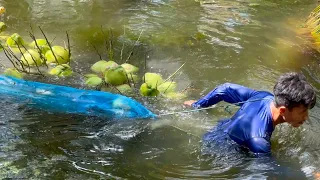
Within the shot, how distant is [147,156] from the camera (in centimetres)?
356

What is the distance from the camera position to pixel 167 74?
5254mm

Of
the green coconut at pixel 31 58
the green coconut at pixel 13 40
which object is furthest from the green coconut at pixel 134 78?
the green coconut at pixel 13 40

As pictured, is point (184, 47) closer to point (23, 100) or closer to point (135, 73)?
point (135, 73)

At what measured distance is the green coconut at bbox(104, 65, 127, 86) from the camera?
4.60 metres

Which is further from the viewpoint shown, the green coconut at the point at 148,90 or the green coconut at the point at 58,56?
the green coconut at the point at 58,56

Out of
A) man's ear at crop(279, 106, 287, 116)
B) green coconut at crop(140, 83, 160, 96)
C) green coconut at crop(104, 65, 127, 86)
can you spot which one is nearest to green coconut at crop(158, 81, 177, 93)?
green coconut at crop(140, 83, 160, 96)

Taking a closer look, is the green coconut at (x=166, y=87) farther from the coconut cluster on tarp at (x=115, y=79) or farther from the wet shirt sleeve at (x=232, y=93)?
the wet shirt sleeve at (x=232, y=93)

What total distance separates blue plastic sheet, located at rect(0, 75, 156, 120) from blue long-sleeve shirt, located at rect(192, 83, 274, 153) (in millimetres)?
883

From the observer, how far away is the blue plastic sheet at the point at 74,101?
4.01 metres

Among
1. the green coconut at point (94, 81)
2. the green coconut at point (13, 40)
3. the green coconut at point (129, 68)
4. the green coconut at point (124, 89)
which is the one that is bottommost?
the green coconut at point (124, 89)

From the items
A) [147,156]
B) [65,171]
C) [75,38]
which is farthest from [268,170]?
[75,38]

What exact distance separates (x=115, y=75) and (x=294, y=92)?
7.39 feet

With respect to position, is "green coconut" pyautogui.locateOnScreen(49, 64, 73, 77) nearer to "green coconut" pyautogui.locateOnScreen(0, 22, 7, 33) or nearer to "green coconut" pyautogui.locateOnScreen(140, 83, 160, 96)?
"green coconut" pyautogui.locateOnScreen(140, 83, 160, 96)

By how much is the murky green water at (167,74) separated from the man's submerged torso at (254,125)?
0.23 meters
